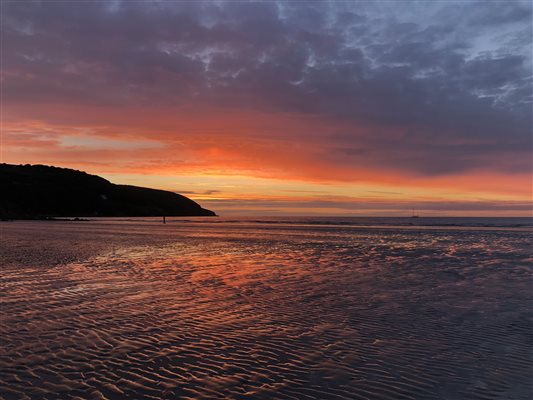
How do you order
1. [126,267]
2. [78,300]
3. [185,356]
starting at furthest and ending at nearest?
[126,267] → [78,300] → [185,356]

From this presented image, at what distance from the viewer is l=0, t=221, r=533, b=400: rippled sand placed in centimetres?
670

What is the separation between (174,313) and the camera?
11742mm

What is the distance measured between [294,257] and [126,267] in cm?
1100

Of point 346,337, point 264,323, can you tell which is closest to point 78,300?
point 264,323

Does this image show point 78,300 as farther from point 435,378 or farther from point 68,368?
point 435,378

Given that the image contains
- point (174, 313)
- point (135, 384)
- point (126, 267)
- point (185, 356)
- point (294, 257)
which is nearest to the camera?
point (135, 384)

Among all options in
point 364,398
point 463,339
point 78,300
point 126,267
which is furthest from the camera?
point 126,267

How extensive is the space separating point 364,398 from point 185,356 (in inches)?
139

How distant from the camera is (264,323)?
35.3ft

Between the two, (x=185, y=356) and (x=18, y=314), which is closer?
(x=185, y=356)

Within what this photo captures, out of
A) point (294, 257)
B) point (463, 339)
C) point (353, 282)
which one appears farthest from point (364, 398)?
point (294, 257)

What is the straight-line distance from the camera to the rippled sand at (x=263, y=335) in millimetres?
6703

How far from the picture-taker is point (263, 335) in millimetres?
9648

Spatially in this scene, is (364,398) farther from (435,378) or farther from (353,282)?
(353,282)
